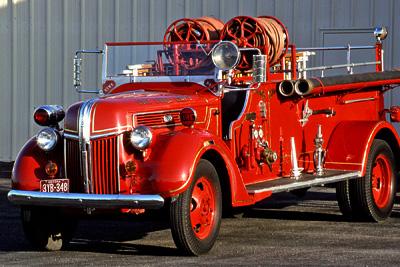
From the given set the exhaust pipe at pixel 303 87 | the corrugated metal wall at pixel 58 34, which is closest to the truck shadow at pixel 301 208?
the exhaust pipe at pixel 303 87

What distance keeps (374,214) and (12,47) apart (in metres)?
9.02

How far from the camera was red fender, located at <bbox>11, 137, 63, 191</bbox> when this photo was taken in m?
8.41

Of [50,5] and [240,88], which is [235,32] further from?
[50,5]

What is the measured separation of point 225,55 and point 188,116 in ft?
2.89

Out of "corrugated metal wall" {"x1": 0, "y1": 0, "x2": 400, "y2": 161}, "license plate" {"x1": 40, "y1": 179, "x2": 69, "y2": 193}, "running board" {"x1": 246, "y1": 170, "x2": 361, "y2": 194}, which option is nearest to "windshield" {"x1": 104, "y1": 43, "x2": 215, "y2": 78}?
"running board" {"x1": 246, "y1": 170, "x2": 361, "y2": 194}

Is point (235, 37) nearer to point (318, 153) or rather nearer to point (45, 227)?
point (318, 153)

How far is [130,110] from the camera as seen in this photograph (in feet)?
27.5

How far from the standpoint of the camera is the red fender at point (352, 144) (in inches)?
402

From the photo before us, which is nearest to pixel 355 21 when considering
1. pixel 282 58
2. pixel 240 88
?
pixel 282 58

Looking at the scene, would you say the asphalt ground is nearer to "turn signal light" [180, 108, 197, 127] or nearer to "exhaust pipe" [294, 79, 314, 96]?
"turn signal light" [180, 108, 197, 127]

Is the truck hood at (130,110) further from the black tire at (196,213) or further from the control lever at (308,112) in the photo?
the control lever at (308,112)

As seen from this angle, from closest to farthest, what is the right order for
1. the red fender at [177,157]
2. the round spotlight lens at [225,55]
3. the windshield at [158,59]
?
the red fender at [177,157] → the round spotlight lens at [225,55] → the windshield at [158,59]

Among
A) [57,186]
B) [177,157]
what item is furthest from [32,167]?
[177,157]

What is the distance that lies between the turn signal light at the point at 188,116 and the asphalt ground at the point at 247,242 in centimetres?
78
